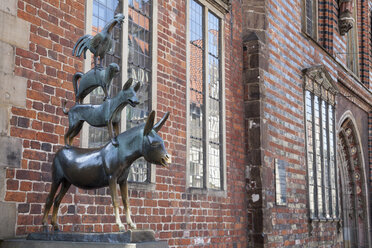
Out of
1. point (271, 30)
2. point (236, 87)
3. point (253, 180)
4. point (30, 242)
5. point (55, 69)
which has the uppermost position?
point (271, 30)

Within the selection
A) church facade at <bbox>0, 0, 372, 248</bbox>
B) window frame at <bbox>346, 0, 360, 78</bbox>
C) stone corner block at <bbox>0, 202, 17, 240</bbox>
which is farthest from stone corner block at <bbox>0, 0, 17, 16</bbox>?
window frame at <bbox>346, 0, 360, 78</bbox>

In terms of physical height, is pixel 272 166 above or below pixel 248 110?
below

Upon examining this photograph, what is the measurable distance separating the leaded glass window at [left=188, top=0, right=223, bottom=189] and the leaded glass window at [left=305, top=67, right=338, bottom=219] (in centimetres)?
382

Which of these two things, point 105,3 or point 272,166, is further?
point 272,166

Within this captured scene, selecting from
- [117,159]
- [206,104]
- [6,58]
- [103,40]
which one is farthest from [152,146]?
[206,104]

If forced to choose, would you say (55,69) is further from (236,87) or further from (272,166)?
(272,166)

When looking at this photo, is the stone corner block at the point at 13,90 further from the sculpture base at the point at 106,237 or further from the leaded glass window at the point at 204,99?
the leaded glass window at the point at 204,99

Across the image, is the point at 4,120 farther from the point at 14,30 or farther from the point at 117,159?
the point at 117,159

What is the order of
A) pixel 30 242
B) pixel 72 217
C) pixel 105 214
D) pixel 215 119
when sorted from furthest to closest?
pixel 215 119 < pixel 105 214 < pixel 72 217 < pixel 30 242

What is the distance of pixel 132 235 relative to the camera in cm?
372

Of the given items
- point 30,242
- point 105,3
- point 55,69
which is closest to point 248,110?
point 105,3

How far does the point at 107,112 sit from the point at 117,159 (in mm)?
417

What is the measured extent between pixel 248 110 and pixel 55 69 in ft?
16.1

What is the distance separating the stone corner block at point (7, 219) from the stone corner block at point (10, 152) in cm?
38
